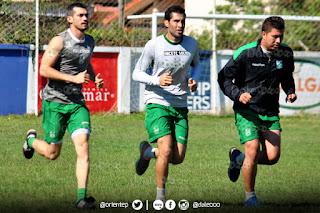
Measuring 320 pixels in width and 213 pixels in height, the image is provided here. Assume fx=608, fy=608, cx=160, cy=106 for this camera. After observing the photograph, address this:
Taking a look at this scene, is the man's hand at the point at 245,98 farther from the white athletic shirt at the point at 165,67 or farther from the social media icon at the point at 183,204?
the social media icon at the point at 183,204

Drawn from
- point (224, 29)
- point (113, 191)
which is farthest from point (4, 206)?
point (224, 29)

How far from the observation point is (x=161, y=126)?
6551 millimetres

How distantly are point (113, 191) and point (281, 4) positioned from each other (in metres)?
15.5

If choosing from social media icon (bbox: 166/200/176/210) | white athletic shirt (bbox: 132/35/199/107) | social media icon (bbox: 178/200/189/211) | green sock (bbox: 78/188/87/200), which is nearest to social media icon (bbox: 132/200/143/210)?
social media icon (bbox: 166/200/176/210)

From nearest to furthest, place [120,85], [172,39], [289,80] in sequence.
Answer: [172,39] < [289,80] < [120,85]

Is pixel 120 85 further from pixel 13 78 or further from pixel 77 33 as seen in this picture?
pixel 77 33

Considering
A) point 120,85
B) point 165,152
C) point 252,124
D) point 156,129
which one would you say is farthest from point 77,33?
point 120,85

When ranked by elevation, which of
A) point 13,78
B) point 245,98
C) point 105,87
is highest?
point 13,78

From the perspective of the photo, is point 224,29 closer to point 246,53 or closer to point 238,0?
point 238,0

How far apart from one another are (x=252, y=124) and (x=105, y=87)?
928cm

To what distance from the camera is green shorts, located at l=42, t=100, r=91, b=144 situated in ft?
20.9

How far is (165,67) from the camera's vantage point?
6.74m

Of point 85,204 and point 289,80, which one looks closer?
point 85,204

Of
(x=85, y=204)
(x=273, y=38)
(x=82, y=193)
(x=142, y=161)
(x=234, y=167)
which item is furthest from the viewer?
(x=142, y=161)
